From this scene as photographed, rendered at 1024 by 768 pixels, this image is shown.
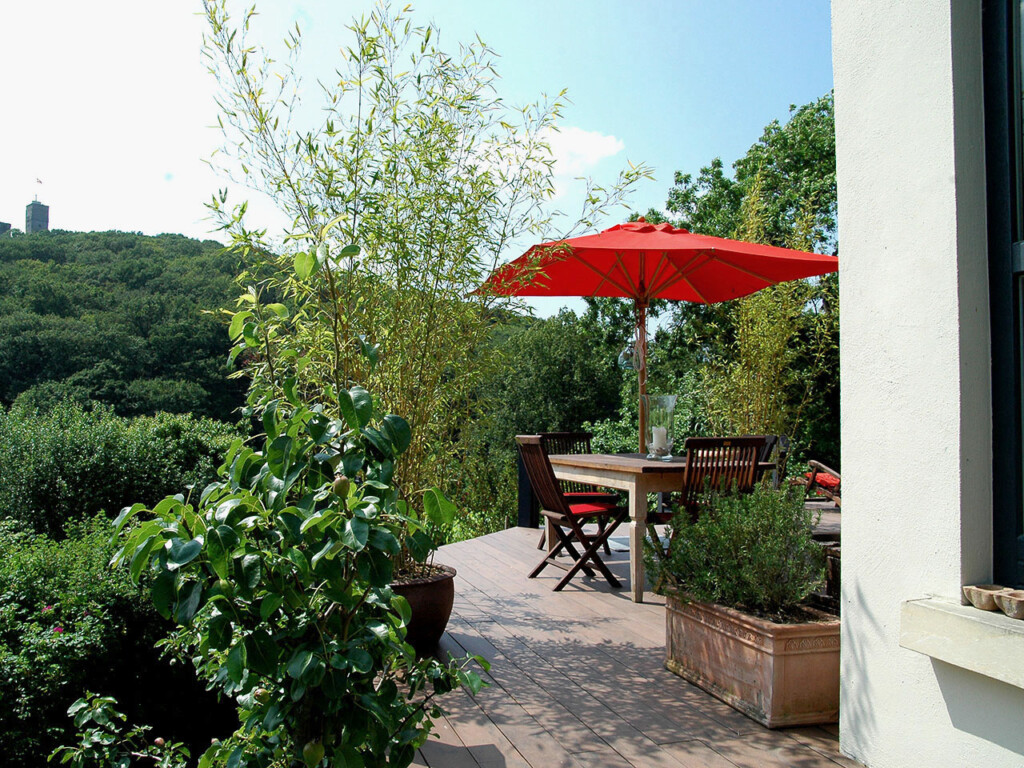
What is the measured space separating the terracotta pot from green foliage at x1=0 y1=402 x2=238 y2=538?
12.5 feet

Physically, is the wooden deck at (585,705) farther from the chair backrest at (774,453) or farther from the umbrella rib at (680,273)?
the umbrella rib at (680,273)

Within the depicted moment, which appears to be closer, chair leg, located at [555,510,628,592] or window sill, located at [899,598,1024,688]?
window sill, located at [899,598,1024,688]

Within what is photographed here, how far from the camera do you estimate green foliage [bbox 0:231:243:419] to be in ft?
51.9

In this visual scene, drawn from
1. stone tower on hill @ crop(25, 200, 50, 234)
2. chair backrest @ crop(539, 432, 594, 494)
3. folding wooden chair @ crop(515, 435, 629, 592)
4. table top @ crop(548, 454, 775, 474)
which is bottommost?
folding wooden chair @ crop(515, 435, 629, 592)

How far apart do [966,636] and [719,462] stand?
7.38ft

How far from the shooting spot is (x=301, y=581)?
1500 millimetres

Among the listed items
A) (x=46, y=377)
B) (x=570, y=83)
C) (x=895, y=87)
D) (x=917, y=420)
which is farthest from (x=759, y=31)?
(x=46, y=377)

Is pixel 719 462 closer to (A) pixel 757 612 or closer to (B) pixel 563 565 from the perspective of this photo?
(A) pixel 757 612

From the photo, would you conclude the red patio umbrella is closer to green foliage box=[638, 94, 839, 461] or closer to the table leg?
the table leg

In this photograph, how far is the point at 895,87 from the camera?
205 centimetres

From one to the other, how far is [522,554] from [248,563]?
4.48 m

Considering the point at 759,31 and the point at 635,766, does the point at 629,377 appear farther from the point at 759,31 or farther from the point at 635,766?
the point at 635,766

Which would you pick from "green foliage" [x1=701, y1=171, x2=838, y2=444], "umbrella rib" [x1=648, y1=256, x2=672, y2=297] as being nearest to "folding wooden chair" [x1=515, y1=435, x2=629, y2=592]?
"umbrella rib" [x1=648, y1=256, x2=672, y2=297]

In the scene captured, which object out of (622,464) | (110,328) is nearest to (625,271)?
(622,464)
